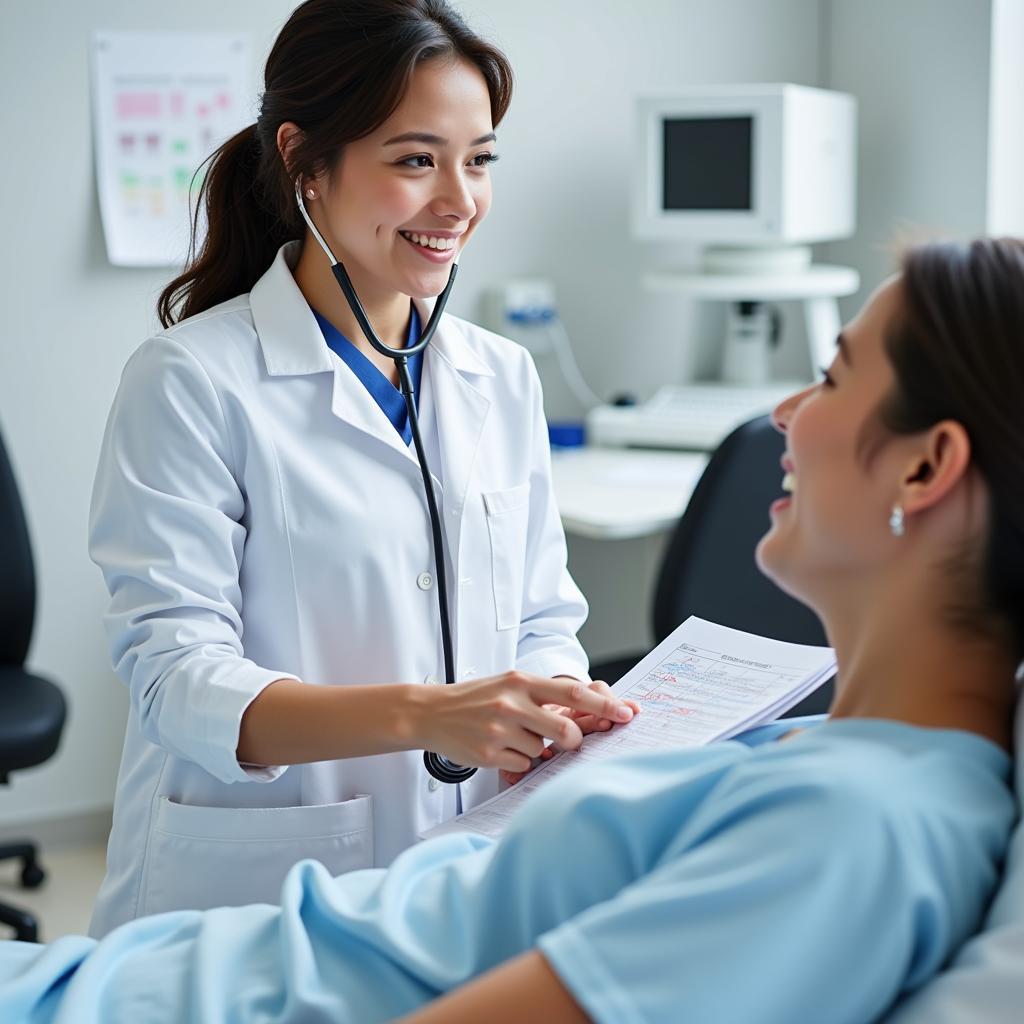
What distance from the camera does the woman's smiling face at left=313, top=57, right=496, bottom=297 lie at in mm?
1351

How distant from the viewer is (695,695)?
122 centimetres

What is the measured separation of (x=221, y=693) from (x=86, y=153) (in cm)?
174

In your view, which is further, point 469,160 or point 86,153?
point 86,153

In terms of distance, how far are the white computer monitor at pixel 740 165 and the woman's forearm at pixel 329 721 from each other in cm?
185

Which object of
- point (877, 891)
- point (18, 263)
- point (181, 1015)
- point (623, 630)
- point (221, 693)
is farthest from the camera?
point (623, 630)

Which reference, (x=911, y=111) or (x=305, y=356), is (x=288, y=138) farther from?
(x=911, y=111)

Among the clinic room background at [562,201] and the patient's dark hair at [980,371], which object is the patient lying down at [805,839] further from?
the clinic room background at [562,201]

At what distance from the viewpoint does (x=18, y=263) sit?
8.59ft

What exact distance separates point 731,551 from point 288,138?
1.05 meters

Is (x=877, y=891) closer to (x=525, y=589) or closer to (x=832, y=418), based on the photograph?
(x=832, y=418)

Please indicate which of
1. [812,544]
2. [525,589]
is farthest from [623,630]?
[812,544]

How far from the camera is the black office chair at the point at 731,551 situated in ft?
6.98

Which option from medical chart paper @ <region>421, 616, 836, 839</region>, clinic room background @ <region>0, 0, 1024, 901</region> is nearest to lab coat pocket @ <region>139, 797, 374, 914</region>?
medical chart paper @ <region>421, 616, 836, 839</region>

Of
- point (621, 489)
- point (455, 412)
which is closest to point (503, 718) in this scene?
point (455, 412)
